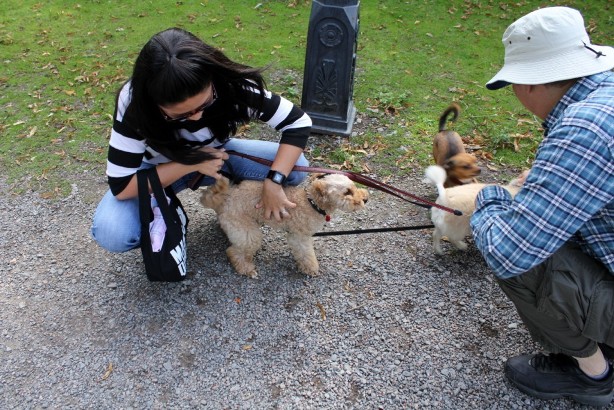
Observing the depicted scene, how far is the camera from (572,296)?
6.39ft

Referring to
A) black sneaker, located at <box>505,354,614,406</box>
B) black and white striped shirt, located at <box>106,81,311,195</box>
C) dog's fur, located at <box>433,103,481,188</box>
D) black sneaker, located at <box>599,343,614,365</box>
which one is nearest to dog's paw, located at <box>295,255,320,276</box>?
black and white striped shirt, located at <box>106,81,311,195</box>

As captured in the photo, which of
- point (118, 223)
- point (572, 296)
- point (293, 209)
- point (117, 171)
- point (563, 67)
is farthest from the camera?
point (293, 209)

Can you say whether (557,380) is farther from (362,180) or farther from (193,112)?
(193,112)

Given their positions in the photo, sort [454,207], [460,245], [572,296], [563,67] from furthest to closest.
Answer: [460,245] < [454,207] < [572,296] < [563,67]

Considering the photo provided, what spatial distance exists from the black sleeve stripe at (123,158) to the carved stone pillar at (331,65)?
91.1 inches

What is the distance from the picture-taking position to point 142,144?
2510mm

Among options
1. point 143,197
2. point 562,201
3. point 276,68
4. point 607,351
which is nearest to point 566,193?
point 562,201

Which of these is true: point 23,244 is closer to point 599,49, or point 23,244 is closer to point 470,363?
point 470,363

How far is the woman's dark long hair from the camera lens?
2.03 m

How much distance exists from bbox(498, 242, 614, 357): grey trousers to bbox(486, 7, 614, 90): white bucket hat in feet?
2.57

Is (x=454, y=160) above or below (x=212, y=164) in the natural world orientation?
below

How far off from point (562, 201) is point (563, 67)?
0.56m

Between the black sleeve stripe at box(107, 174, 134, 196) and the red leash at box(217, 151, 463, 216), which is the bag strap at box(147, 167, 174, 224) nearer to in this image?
the black sleeve stripe at box(107, 174, 134, 196)

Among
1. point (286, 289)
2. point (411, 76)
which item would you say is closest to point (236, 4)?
point (411, 76)
